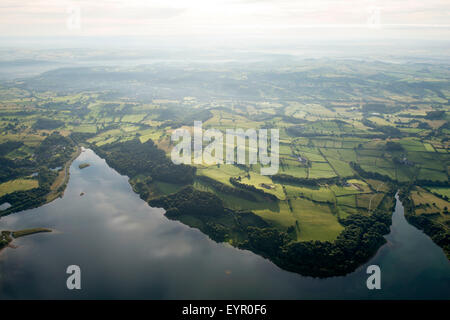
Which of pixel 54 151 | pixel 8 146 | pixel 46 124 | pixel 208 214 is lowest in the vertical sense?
pixel 208 214

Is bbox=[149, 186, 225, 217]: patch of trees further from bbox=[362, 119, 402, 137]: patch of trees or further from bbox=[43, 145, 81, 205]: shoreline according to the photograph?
bbox=[362, 119, 402, 137]: patch of trees

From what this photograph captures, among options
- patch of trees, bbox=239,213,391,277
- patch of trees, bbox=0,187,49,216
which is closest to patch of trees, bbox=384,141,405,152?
patch of trees, bbox=239,213,391,277

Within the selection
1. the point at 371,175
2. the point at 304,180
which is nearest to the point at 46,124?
the point at 304,180

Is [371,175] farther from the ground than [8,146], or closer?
closer

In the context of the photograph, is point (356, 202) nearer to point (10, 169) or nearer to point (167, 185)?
point (167, 185)

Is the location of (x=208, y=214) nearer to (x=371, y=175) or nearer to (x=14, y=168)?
(x=371, y=175)

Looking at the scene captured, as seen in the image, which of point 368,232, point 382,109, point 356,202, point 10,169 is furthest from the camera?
point 382,109
